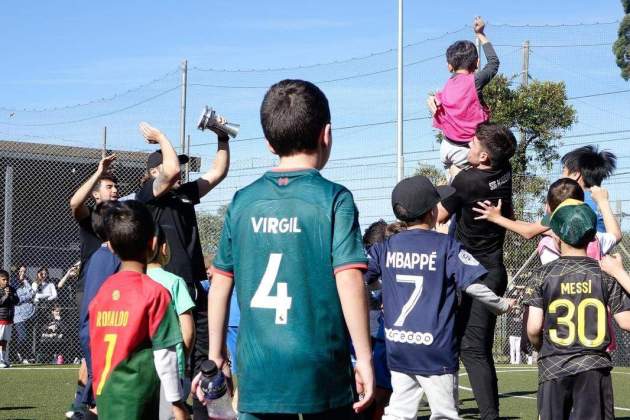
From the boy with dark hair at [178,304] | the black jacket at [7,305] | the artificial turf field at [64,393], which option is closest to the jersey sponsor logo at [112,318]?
the boy with dark hair at [178,304]

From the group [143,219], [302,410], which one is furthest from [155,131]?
[302,410]

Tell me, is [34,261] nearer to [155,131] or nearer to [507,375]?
[507,375]

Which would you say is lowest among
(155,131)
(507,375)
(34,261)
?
(507,375)

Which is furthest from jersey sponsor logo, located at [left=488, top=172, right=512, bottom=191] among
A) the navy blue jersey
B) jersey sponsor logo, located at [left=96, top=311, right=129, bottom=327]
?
jersey sponsor logo, located at [left=96, top=311, right=129, bottom=327]

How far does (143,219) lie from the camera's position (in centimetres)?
512

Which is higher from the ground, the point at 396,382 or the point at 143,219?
the point at 143,219

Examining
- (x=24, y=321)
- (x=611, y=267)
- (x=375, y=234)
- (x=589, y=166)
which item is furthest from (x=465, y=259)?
(x=24, y=321)

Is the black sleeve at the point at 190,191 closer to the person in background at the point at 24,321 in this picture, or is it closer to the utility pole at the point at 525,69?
the person in background at the point at 24,321

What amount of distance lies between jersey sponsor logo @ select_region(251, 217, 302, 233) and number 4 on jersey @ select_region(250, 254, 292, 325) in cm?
9

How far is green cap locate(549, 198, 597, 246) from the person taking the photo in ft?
18.4

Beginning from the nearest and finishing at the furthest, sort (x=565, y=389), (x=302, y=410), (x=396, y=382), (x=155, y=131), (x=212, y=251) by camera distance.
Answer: (x=302, y=410)
(x=565, y=389)
(x=396, y=382)
(x=155, y=131)
(x=212, y=251)

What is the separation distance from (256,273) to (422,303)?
90.7 inches

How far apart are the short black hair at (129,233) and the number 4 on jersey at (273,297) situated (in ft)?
4.81

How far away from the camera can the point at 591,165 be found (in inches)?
291
